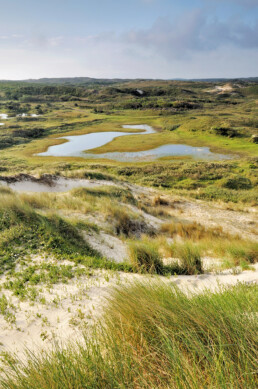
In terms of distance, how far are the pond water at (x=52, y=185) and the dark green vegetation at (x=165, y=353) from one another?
52.0 feet

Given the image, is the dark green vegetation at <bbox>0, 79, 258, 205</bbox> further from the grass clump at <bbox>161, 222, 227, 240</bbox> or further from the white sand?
the white sand

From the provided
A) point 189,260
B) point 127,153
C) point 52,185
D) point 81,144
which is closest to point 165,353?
point 189,260

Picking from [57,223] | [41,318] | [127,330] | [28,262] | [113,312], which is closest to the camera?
[127,330]

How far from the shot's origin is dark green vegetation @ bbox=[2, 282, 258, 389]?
1.91 metres

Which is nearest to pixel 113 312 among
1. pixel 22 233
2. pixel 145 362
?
pixel 145 362

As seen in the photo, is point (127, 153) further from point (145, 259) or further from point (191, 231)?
point (145, 259)

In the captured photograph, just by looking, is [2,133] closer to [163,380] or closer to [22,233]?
[22,233]

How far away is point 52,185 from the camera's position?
19.2 m

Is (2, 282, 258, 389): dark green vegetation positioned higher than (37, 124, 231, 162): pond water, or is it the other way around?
(37, 124, 231, 162): pond water

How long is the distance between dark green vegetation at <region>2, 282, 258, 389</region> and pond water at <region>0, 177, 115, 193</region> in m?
15.9

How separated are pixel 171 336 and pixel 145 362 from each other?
37cm

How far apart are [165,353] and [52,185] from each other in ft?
60.7

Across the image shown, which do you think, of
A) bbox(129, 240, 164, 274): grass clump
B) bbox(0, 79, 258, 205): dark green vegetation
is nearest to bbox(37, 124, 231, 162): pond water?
bbox(0, 79, 258, 205): dark green vegetation

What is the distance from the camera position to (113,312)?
3062mm
